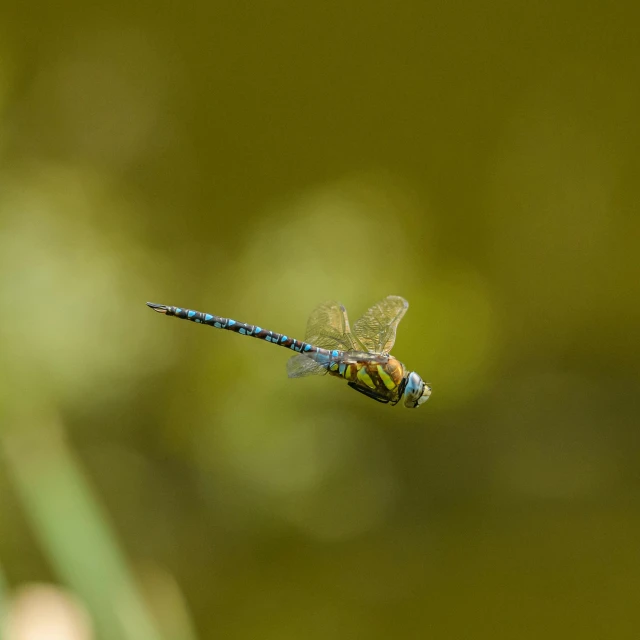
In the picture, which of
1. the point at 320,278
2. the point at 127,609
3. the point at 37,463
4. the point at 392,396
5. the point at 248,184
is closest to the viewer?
the point at 392,396

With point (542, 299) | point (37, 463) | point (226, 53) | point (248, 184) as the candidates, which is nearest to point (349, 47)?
point (226, 53)

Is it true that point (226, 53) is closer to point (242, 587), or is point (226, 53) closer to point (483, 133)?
point (483, 133)

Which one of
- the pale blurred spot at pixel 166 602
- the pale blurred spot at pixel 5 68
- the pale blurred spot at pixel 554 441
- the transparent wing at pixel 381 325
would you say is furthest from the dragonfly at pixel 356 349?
the pale blurred spot at pixel 5 68

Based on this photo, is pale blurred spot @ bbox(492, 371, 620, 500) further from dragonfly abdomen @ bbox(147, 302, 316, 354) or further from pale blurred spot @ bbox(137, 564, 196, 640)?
dragonfly abdomen @ bbox(147, 302, 316, 354)

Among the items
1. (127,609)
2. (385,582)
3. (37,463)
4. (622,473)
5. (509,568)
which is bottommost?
(127,609)

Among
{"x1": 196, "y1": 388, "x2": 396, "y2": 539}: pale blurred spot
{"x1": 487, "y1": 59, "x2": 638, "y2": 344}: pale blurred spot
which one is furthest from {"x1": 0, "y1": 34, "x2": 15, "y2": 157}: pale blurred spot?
{"x1": 487, "y1": 59, "x2": 638, "y2": 344}: pale blurred spot

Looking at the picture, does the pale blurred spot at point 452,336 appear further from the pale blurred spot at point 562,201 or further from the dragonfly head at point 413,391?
the dragonfly head at point 413,391

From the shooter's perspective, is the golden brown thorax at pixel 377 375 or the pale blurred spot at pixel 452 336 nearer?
the golden brown thorax at pixel 377 375
